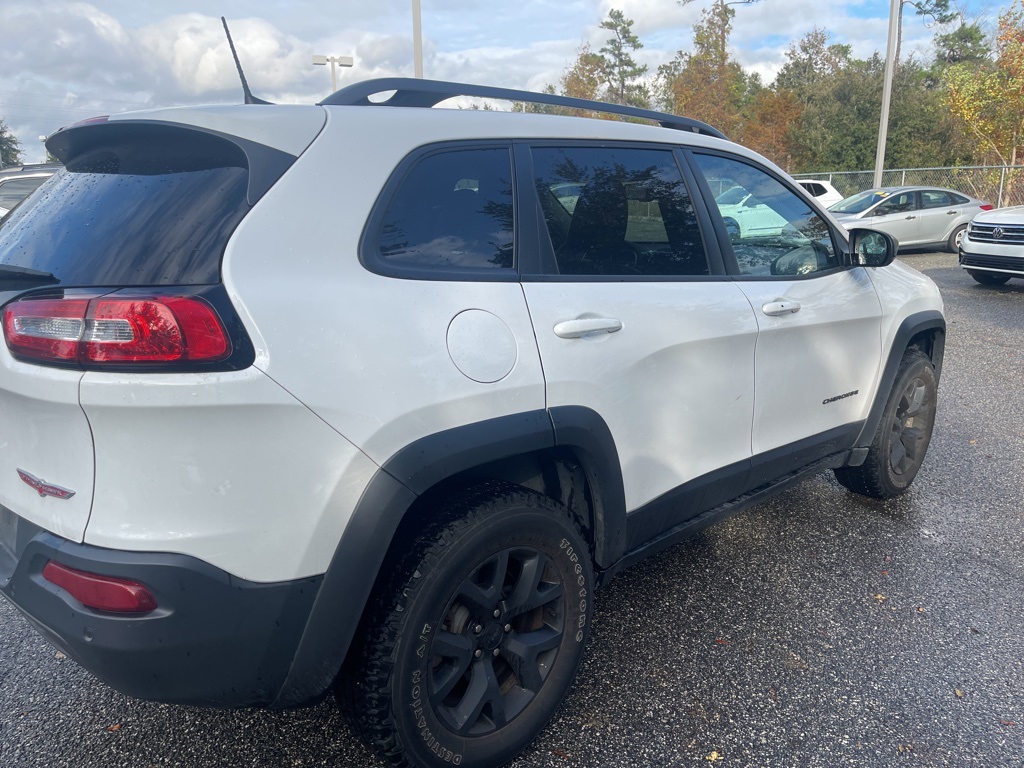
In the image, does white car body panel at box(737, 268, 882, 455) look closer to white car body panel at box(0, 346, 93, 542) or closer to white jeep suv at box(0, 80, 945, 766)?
white jeep suv at box(0, 80, 945, 766)

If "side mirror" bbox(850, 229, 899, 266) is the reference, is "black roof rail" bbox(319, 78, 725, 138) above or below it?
above

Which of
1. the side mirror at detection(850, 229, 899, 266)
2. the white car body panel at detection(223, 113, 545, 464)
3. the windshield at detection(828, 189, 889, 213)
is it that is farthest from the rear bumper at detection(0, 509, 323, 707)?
the windshield at detection(828, 189, 889, 213)

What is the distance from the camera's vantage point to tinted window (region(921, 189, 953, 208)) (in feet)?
51.0

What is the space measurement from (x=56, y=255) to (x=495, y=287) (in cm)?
109

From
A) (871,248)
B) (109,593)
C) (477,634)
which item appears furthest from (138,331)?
(871,248)

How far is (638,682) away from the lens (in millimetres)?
2635

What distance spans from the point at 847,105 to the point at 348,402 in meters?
34.3

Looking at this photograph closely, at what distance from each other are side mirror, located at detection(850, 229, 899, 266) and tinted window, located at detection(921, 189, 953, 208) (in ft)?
45.6

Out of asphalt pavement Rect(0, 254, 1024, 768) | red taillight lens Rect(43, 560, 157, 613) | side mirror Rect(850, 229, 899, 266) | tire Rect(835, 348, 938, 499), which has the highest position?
side mirror Rect(850, 229, 899, 266)

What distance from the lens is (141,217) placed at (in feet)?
6.07

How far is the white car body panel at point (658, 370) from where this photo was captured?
7.39 ft

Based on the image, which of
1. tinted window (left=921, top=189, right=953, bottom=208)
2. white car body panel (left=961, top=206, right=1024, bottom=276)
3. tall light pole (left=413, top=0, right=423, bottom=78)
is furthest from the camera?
tinted window (left=921, top=189, right=953, bottom=208)

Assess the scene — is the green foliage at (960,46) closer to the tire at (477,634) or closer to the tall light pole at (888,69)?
the tall light pole at (888,69)

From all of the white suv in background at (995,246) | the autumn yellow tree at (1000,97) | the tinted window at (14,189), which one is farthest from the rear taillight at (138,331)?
the autumn yellow tree at (1000,97)
